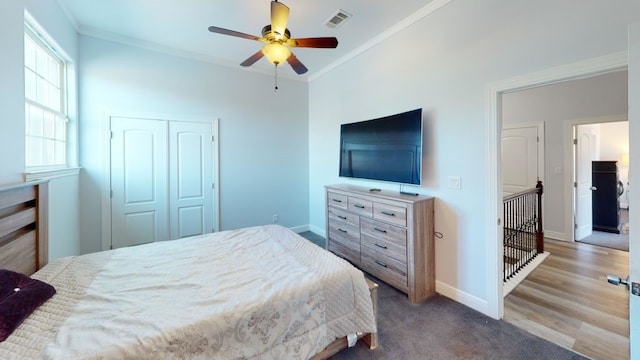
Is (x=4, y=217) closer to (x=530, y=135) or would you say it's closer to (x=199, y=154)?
(x=199, y=154)

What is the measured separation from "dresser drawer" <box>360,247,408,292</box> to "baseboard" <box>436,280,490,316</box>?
420mm

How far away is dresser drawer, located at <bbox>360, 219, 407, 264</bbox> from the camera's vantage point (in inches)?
99.8

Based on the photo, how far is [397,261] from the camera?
2600mm

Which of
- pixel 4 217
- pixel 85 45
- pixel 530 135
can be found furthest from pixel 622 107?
pixel 85 45

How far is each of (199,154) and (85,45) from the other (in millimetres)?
1788

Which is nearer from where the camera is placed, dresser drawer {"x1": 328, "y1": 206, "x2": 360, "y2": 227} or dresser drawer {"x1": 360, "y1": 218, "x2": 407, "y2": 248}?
dresser drawer {"x1": 360, "y1": 218, "x2": 407, "y2": 248}

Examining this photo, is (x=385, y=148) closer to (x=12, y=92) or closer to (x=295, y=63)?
(x=295, y=63)

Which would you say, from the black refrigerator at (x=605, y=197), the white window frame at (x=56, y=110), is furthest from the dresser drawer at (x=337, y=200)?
the black refrigerator at (x=605, y=197)

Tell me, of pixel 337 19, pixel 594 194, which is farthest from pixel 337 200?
pixel 594 194

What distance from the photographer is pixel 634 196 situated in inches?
35.6

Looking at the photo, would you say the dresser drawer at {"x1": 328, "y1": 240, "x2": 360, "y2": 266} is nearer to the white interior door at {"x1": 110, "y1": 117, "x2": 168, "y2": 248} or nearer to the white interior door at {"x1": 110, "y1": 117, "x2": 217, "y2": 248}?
the white interior door at {"x1": 110, "y1": 117, "x2": 217, "y2": 248}

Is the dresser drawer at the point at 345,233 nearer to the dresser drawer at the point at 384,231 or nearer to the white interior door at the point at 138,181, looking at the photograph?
the dresser drawer at the point at 384,231

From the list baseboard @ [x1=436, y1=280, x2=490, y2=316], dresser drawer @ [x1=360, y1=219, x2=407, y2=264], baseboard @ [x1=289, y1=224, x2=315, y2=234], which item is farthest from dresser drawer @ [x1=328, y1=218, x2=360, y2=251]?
baseboard @ [x1=289, y1=224, x2=315, y2=234]

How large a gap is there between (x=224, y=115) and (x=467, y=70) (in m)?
3.34
